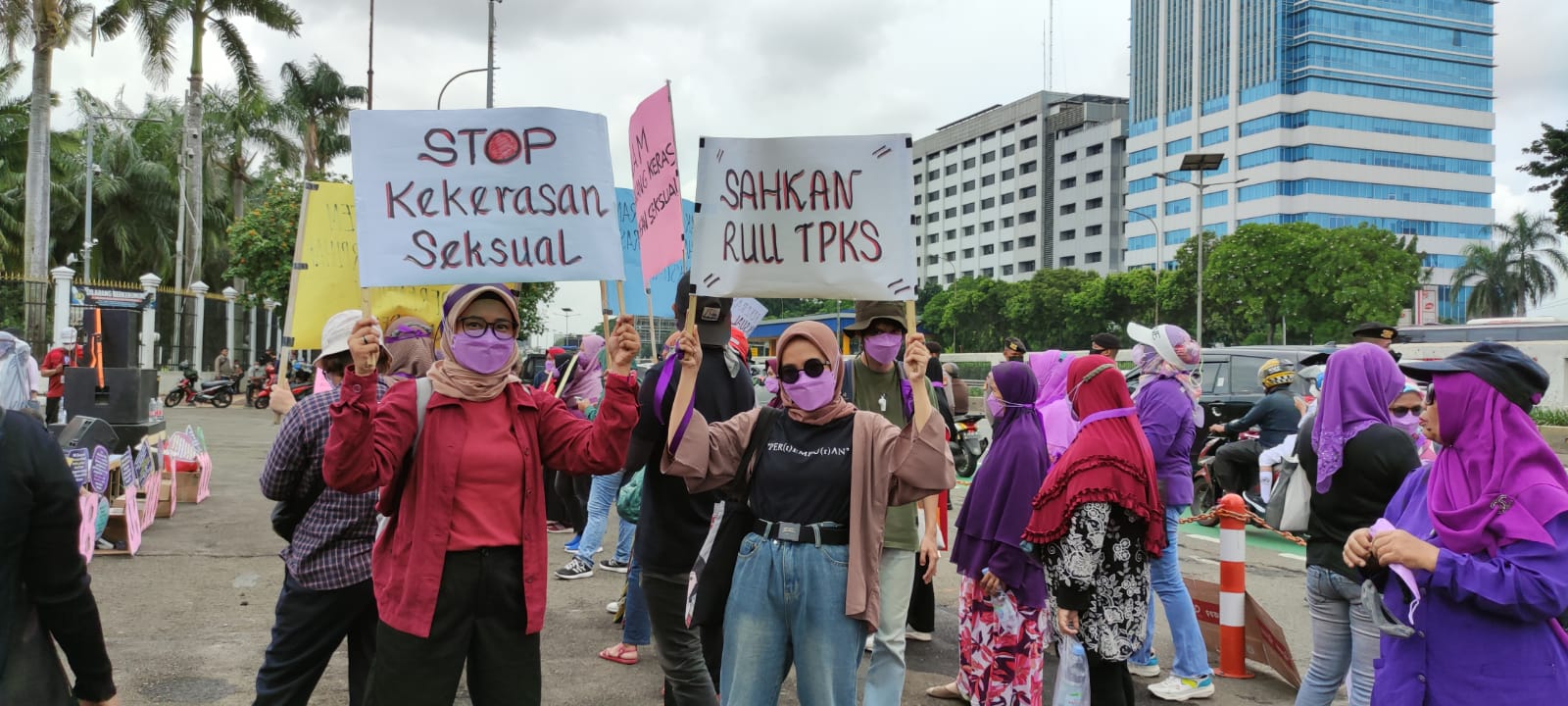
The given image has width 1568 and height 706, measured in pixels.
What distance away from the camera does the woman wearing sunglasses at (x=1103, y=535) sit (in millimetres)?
4059

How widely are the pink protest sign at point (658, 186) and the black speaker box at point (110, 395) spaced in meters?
8.38

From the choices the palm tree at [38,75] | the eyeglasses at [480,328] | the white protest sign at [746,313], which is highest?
the palm tree at [38,75]

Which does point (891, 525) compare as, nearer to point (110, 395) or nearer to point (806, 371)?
point (806, 371)

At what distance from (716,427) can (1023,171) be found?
10670 cm

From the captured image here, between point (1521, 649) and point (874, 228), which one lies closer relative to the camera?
point (1521, 649)

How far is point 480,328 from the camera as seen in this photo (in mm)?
3227

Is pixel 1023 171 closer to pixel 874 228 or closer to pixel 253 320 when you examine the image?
pixel 253 320

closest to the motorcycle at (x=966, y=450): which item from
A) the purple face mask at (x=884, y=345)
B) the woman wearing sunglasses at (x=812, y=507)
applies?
the purple face mask at (x=884, y=345)

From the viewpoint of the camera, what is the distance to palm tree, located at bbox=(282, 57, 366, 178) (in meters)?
40.2

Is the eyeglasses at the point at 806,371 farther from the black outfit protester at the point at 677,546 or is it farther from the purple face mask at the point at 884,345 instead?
the purple face mask at the point at 884,345

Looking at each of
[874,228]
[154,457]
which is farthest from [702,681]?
[154,457]

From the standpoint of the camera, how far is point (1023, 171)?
348 ft

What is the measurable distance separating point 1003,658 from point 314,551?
2844 mm

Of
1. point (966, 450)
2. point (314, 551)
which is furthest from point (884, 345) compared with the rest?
point (966, 450)
